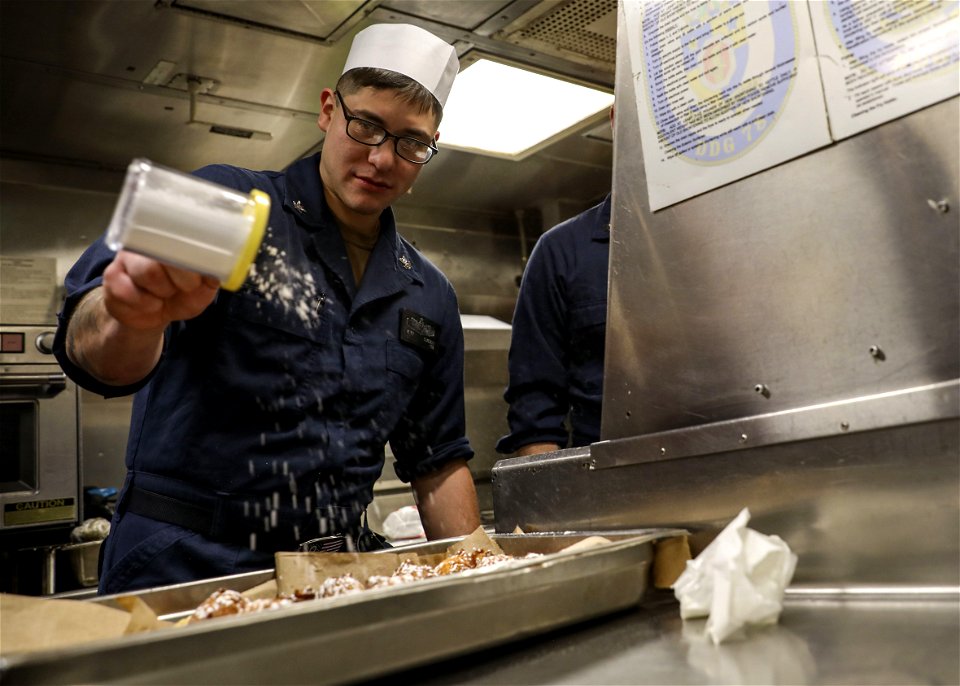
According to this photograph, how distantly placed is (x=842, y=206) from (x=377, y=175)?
1063 millimetres

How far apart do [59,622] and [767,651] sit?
2.46 feet

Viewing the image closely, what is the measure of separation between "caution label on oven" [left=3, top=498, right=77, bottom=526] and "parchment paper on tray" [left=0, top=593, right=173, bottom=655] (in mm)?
2481

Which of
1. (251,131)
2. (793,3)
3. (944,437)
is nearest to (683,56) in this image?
(793,3)

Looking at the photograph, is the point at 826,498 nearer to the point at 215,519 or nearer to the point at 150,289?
the point at 150,289

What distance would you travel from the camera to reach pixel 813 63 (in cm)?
114

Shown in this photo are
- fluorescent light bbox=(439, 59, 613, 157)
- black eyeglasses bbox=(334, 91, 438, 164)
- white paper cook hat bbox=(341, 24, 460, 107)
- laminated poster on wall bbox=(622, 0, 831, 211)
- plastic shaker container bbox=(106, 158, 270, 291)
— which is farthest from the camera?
fluorescent light bbox=(439, 59, 613, 157)

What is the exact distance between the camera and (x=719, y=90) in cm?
126

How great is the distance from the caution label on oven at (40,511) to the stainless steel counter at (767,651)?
2.70 metres

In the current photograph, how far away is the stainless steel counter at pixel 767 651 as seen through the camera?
753 mm

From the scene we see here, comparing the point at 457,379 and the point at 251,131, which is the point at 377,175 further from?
the point at 251,131

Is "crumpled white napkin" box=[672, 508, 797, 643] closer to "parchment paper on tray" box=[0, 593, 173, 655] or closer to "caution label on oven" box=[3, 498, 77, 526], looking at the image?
"parchment paper on tray" box=[0, 593, 173, 655]

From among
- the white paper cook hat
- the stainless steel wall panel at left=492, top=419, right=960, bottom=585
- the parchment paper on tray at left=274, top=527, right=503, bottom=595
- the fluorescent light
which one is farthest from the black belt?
the fluorescent light

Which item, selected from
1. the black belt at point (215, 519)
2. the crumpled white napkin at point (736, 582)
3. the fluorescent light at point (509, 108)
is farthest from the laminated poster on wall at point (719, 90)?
the fluorescent light at point (509, 108)

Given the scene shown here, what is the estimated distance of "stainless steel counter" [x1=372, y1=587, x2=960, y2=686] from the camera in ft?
2.47
